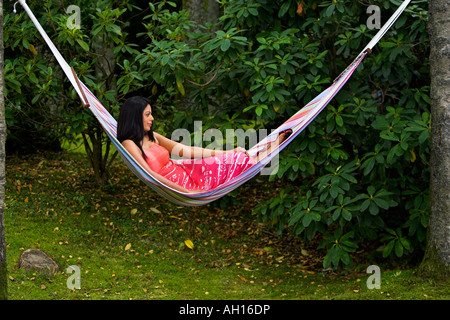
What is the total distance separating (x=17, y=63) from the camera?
4367mm

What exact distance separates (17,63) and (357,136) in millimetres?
2627

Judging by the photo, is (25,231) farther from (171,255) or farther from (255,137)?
(255,137)

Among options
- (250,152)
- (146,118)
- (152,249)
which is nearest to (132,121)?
(146,118)

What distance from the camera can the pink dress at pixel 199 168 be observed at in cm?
322

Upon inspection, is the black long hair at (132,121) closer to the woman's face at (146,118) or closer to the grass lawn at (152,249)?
the woman's face at (146,118)

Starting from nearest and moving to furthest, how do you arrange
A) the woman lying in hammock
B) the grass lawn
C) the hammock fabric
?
the hammock fabric
the woman lying in hammock
the grass lawn

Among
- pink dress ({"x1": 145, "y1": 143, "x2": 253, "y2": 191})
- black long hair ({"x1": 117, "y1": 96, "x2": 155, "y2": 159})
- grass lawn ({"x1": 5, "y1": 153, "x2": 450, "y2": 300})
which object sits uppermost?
black long hair ({"x1": 117, "y1": 96, "x2": 155, "y2": 159})

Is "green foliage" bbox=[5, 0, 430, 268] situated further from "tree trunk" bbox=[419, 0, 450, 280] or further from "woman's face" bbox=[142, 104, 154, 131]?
"woman's face" bbox=[142, 104, 154, 131]

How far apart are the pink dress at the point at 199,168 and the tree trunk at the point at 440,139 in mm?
1102

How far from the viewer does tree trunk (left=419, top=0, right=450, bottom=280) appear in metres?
3.24

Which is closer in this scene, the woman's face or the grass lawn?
the woman's face

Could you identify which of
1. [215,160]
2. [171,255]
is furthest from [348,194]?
[171,255]

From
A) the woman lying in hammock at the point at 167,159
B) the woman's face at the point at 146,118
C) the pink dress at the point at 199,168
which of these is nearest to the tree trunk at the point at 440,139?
the woman lying in hammock at the point at 167,159

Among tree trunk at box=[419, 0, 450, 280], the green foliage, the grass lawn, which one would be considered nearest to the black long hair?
the green foliage
